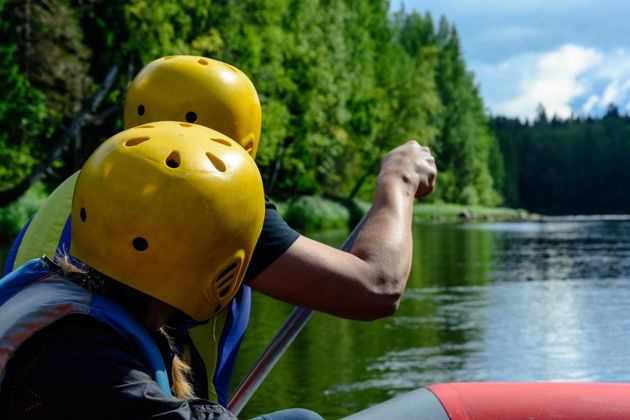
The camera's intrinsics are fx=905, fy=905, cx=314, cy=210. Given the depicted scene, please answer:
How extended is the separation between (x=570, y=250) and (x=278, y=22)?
10793mm

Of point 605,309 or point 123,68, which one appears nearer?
point 605,309

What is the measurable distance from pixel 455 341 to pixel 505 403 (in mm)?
4873

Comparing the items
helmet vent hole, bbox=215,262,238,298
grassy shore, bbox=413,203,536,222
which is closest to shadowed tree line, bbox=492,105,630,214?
grassy shore, bbox=413,203,536,222

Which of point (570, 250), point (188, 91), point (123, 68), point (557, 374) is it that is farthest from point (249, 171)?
point (123, 68)

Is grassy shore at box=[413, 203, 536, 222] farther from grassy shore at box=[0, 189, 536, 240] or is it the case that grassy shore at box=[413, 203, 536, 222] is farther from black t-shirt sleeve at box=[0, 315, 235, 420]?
black t-shirt sleeve at box=[0, 315, 235, 420]

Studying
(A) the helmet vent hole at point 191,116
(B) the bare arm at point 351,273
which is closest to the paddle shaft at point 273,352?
(B) the bare arm at point 351,273

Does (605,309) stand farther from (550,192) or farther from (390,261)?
(550,192)

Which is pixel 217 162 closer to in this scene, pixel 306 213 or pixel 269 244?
pixel 269 244

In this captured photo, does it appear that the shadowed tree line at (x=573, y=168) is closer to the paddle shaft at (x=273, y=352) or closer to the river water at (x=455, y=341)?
the river water at (x=455, y=341)

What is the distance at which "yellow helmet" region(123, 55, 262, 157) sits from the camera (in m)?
2.23

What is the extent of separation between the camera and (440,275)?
500 inches

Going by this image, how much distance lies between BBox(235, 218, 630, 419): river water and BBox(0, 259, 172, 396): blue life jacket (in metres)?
3.46

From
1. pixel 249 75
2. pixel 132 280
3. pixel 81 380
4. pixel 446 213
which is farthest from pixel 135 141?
pixel 446 213

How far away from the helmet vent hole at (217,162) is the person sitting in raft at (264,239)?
306mm
